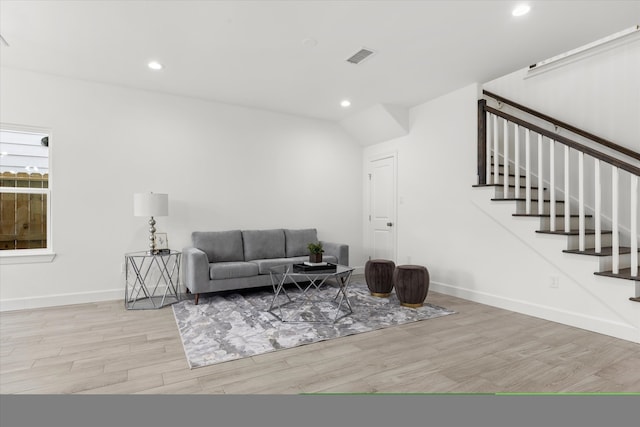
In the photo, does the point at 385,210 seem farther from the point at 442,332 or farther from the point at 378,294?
the point at 442,332

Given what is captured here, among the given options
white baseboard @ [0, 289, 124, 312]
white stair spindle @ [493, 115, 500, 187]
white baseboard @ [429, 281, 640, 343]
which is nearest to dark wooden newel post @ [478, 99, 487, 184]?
white stair spindle @ [493, 115, 500, 187]

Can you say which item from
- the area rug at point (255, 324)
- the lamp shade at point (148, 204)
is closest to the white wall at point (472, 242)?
the area rug at point (255, 324)

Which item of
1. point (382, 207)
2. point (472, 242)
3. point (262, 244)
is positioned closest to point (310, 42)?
point (262, 244)

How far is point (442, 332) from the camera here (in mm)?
3160

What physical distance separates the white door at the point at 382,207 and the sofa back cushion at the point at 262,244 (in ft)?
5.98

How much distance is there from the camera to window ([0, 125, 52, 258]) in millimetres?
4043

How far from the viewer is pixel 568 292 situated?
3398 mm

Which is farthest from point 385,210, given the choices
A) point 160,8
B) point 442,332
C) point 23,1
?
point 23,1

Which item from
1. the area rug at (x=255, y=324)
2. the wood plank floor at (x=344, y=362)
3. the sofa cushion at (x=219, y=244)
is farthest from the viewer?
the sofa cushion at (x=219, y=244)

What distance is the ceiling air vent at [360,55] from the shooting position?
11.6ft

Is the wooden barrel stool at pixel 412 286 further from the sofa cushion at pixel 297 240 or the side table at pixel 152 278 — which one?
the side table at pixel 152 278

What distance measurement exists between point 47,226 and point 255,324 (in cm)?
303

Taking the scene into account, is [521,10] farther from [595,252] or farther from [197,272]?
[197,272]

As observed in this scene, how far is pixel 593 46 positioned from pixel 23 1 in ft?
18.6
